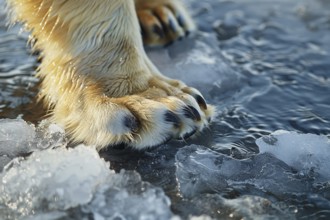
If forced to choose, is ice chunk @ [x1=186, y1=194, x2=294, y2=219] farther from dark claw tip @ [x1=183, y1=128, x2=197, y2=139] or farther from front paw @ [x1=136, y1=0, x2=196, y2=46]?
front paw @ [x1=136, y1=0, x2=196, y2=46]

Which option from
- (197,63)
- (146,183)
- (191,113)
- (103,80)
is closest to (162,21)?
Result: (197,63)

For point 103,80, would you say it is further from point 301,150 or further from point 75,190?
point 301,150

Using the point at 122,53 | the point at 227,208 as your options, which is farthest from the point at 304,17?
the point at 227,208

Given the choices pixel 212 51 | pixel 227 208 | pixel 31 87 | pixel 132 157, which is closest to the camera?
pixel 227 208

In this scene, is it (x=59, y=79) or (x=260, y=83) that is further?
(x=260, y=83)

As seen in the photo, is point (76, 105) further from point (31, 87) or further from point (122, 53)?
point (31, 87)

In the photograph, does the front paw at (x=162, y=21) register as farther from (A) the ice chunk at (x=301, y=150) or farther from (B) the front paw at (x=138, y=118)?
(A) the ice chunk at (x=301, y=150)
